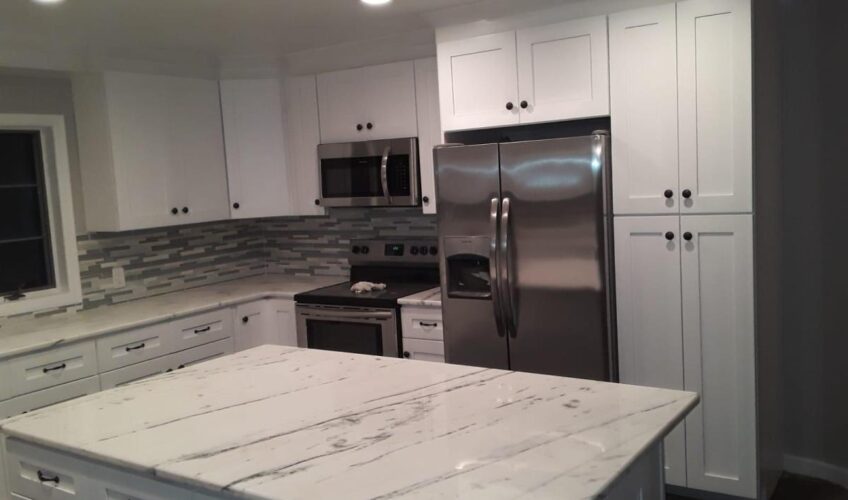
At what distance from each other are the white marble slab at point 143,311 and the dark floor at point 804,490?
2.48m

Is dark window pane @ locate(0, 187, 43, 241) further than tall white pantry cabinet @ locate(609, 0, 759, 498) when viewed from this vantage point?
Yes

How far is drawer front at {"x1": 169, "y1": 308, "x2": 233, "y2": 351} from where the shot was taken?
3.75m

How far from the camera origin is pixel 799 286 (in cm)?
339

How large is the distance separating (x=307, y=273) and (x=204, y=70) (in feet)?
4.88

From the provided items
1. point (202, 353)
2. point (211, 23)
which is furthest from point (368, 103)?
point (202, 353)

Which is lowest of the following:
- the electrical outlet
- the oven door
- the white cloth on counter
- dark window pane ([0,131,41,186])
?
the oven door

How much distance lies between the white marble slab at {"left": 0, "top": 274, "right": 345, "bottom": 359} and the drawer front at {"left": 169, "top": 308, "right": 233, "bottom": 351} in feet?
0.15

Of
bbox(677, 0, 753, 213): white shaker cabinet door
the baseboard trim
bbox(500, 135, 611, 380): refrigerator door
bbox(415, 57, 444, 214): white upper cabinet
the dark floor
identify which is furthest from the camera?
bbox(415, 57, 444, 214): white upper cabinet

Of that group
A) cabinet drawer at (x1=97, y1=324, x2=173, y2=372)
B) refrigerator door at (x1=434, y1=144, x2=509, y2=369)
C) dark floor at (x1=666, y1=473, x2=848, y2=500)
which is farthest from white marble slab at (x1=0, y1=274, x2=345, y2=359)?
dark floor at (x1=666, y1=473, x2=848, y2=500)

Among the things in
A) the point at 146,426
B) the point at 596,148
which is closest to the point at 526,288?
the point at 596,148

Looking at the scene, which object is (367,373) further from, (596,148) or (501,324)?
(596,148)

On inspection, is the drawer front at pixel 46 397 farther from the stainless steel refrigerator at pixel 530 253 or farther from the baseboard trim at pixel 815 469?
the baseboard trim at pixel 815 469

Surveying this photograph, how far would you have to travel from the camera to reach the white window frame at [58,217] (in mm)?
3760

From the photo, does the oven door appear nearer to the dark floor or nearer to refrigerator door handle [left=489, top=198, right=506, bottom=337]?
refrigerator door handle [left=489, top=198, right=506, bottom=337]
